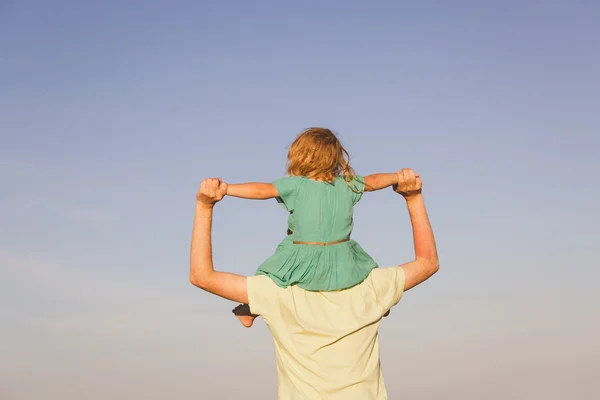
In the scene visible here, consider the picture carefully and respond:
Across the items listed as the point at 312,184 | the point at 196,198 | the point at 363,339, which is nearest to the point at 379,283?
the point at 363,339

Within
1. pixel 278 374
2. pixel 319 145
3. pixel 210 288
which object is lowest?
pixel 278 374

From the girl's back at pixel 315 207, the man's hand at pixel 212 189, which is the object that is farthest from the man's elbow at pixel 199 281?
the girl's back at pixel 315 207

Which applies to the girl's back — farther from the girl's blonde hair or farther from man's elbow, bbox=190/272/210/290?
man's elbow, bbox=190/272/210/290

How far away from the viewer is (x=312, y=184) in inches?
281

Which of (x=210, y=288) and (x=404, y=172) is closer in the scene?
(x=210, y=288)

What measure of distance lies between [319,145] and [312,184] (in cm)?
31

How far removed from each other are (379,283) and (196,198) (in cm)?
157

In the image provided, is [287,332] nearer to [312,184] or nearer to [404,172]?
[312,184]

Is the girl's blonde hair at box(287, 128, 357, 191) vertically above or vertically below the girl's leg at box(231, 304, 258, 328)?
above

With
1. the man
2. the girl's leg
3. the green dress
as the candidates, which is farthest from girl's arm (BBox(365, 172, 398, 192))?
the girl's leg

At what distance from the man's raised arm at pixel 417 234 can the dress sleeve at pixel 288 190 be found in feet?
3.23

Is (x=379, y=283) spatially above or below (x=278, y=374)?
above

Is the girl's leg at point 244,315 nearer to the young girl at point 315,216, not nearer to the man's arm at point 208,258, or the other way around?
the young girl at point 315,216

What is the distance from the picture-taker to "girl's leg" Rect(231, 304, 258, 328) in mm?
7148
